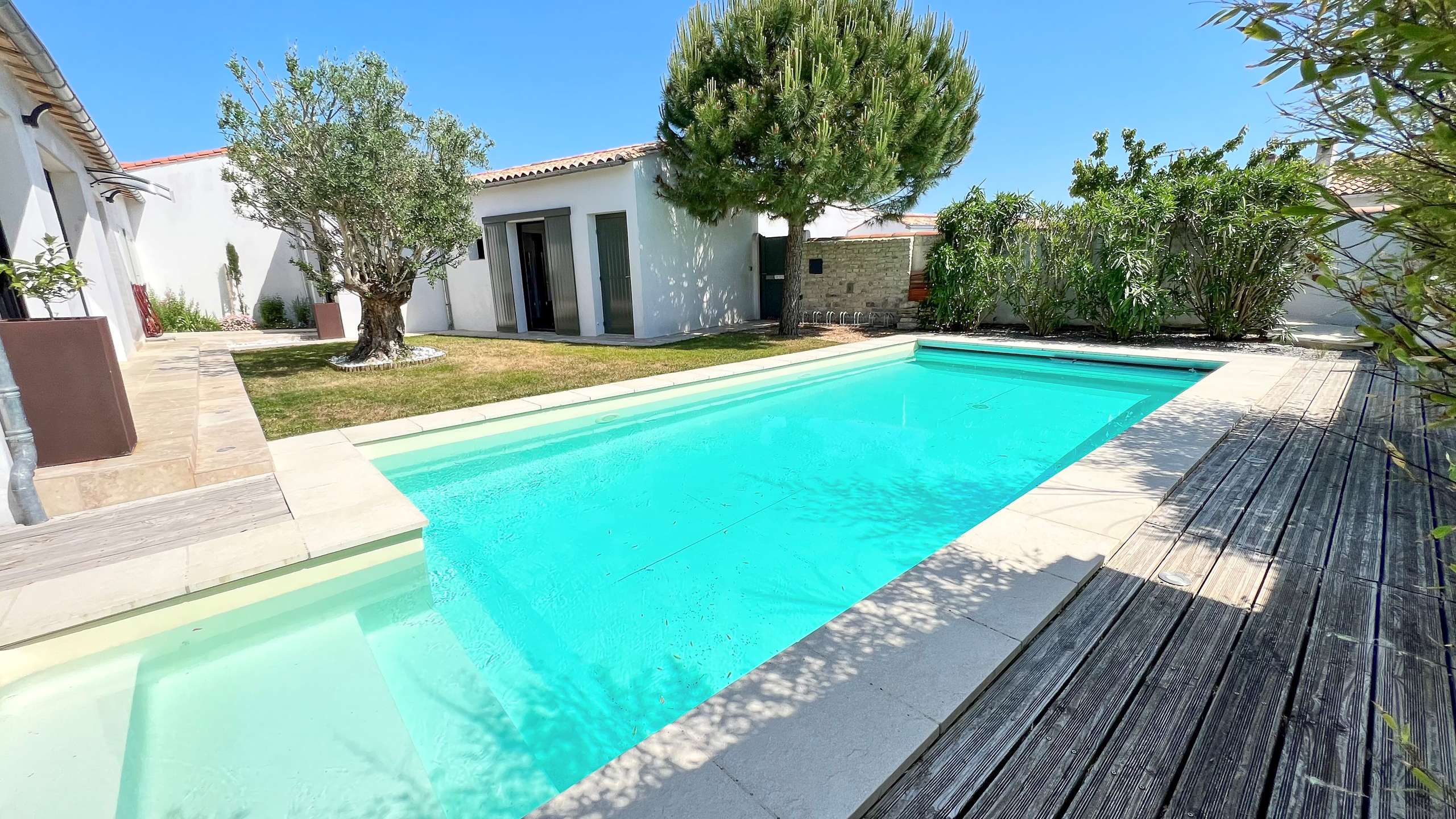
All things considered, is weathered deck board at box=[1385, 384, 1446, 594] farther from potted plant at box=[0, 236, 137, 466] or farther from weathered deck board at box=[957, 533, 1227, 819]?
potted plant at box=[0, 236, 137, 466]

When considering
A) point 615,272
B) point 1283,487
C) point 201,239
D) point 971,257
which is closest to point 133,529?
point 1283,487

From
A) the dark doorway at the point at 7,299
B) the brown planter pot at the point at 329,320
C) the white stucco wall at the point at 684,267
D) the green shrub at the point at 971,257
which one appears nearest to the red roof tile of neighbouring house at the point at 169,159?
the brown planter pot at the point at 329,320

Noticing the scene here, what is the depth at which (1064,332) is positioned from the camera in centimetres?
1202

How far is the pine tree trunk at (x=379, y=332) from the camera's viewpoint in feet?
29.8

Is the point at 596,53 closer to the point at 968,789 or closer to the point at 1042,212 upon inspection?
the point at 1042,212

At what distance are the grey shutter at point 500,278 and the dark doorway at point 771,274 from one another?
20.8 ft

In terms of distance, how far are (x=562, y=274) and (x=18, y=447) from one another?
1054 cm

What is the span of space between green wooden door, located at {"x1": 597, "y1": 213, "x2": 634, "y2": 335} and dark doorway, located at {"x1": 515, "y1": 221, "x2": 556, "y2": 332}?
1.82 meters

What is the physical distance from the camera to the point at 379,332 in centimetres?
930

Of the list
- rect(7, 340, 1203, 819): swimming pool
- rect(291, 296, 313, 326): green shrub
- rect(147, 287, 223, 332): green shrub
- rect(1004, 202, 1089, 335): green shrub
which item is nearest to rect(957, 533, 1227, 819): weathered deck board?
rect(7, 340, 1203, 819): swimming pool

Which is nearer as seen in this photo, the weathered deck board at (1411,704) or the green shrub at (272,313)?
the weathered deck board at (1411,704)

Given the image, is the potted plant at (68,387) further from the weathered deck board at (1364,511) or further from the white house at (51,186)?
→ the weathered deck board at (1364,511)

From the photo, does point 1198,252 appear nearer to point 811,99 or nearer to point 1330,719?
point 811,99

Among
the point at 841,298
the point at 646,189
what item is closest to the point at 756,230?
the point at 841,298
